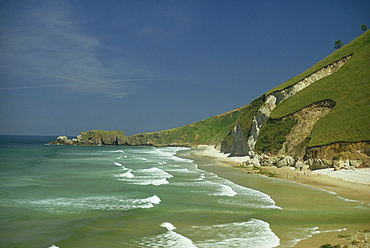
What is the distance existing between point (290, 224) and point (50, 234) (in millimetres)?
12628

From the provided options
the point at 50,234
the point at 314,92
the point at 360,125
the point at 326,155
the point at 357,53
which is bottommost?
the point at 50,234

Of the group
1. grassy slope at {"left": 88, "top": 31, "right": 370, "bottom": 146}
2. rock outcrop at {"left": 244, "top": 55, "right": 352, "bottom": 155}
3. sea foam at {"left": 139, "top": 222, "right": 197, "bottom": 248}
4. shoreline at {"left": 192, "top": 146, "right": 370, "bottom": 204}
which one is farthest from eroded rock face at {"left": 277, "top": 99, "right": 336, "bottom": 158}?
sea foam at {"left": 139, "top": 222, "right": 197, "bottom": 248}

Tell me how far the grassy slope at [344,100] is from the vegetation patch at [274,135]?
8.11ft

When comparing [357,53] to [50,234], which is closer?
[50,234]

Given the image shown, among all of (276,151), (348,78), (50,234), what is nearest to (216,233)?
(50,234)

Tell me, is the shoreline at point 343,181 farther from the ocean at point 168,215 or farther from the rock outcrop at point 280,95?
the rock outcrop at point 280,95

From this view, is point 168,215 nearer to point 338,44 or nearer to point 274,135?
point 274,135

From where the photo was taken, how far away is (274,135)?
6359cm

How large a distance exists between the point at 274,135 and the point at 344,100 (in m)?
14.5

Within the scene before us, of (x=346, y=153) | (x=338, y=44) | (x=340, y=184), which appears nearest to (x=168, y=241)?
(x=340, y=184)

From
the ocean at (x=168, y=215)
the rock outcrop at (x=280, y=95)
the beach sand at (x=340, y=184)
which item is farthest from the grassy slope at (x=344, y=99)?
the ocean at (x=168, y=215)

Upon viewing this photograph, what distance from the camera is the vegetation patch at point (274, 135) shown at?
201 ft

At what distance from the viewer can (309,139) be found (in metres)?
51.8

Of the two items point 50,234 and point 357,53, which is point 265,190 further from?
point 357,53
